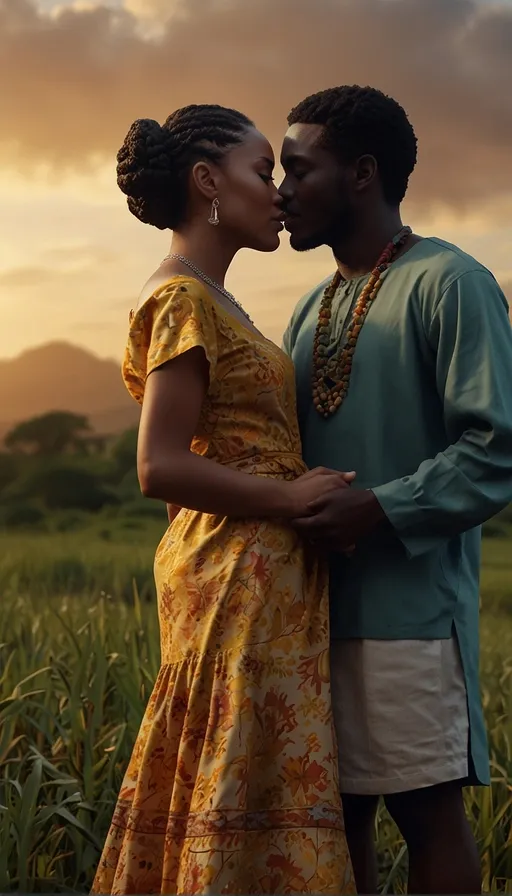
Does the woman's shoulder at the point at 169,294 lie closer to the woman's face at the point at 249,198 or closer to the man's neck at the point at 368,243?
the woman's face at the point at 249,198

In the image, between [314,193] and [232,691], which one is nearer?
[232,691]

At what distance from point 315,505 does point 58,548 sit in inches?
153

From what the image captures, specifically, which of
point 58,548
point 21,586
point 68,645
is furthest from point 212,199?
point 58,548

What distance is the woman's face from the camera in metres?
2.23

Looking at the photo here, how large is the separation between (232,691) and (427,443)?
0.56m

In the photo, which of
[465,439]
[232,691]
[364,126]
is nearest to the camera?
[232,691]

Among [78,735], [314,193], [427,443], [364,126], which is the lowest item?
[78,735]

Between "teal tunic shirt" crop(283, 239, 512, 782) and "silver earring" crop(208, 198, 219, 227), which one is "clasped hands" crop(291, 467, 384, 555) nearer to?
"teal tunic shirt" crop(283, 239, 512, 782)

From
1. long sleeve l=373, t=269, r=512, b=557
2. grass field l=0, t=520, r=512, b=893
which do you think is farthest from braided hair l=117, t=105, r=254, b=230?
grass field l=0, t=520, r=512, b=893

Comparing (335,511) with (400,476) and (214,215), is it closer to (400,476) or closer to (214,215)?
(400,476)

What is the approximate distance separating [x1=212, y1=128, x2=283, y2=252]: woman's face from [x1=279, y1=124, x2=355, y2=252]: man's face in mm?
48

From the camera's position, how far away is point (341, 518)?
2.04 m

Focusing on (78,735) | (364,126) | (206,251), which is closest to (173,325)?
(206,251)

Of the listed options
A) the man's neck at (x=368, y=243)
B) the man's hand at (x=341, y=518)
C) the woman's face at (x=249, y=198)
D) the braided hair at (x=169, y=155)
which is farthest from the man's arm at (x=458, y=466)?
the braided hair at (x=169, y=155)
